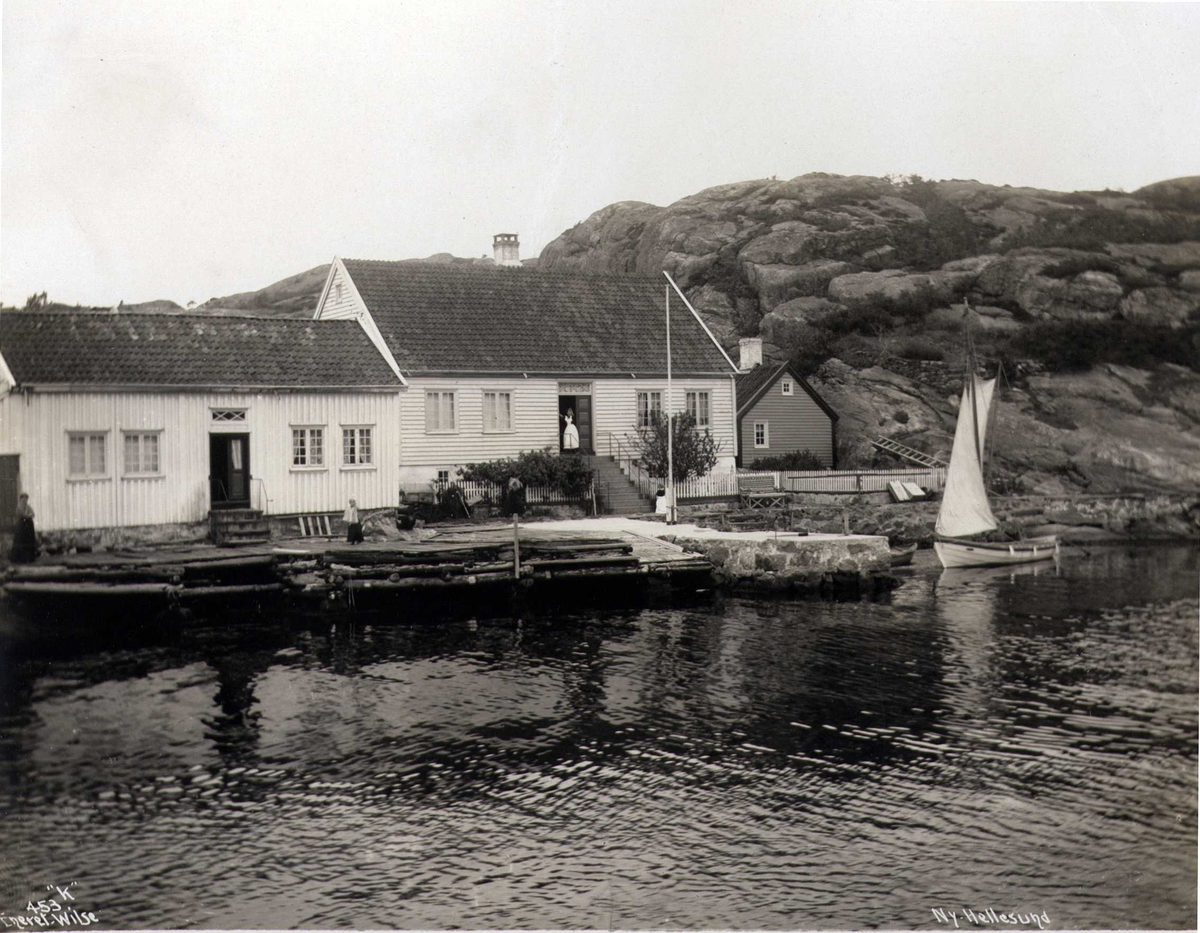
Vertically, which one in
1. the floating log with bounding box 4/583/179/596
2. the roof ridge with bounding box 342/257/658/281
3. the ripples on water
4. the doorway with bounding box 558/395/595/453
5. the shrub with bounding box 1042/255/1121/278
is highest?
the shrub with bounding box 1042/255/1121/278

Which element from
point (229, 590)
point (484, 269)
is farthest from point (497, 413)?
point (229, 590)

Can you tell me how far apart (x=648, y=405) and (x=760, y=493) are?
5.56m

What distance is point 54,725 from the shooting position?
15484 mm

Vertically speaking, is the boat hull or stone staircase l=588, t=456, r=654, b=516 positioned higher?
stone staircase l=588, t=456, r=654, b=516

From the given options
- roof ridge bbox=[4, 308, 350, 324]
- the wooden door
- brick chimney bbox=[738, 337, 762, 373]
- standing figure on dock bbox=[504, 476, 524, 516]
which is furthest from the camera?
brick chimney bbox=[738, 337, 762, 373]

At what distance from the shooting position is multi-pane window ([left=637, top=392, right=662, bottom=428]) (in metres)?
40.2

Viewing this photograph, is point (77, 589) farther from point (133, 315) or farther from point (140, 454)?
point (133, 315)

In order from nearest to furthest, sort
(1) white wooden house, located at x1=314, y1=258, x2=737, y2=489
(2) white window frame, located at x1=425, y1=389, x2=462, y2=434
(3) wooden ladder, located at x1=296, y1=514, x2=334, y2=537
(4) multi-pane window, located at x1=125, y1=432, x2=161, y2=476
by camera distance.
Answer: (4) multi-pane window, located at x1=125, y1=432, x2=161, y2=476 < (3) wooden ladder, located at x1=296, y1=514, x2=334, y2=537 < (2) white window frame, located at x1=425, y1=389, x2=462, y2=434 < (1) white wooden house, located at x1=314, y1=258, x2=737, y2=489

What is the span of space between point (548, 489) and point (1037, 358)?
1042 inches

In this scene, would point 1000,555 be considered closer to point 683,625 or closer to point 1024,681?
point 683,625

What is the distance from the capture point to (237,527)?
2844 cm

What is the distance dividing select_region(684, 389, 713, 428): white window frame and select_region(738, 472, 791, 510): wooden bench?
2550 mm

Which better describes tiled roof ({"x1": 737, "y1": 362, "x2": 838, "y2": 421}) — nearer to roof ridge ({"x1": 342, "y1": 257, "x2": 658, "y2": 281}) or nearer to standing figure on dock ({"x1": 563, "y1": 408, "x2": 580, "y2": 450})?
roof ridge ({"x1": 342, "y1": 257, "x2": 658, "y2": 281})

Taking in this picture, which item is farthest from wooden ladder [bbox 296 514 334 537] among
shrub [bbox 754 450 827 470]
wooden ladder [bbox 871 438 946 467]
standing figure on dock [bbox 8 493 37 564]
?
wooden ladder [bbox 871 438 946 467]
